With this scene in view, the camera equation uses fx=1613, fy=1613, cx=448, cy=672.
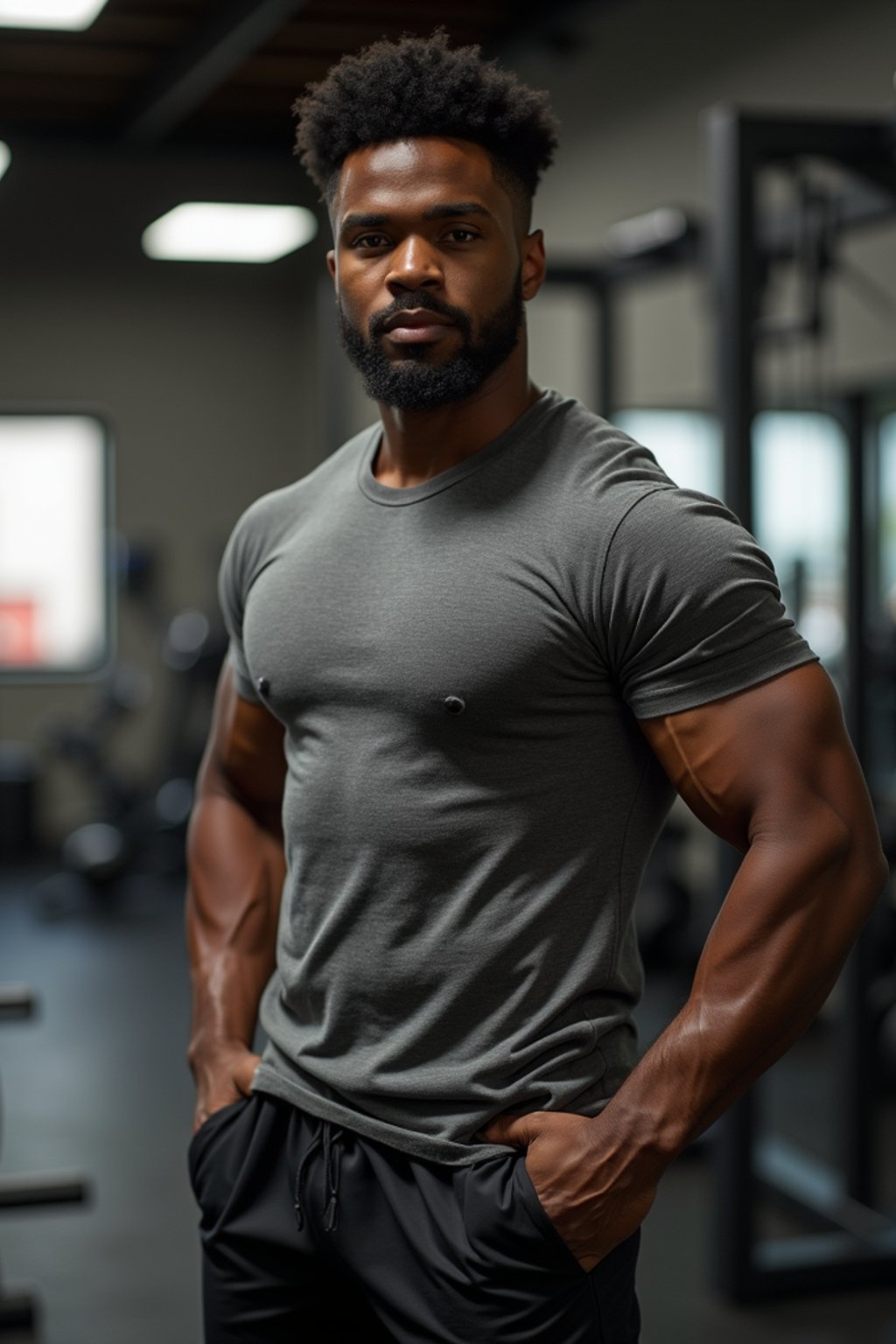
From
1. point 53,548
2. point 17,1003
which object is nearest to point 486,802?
point 17,1003

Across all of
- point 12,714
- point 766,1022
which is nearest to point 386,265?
point 766,1022

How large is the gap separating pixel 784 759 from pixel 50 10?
336 centimetres

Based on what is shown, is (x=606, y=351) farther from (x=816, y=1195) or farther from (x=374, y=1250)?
(x=374, y=1250)

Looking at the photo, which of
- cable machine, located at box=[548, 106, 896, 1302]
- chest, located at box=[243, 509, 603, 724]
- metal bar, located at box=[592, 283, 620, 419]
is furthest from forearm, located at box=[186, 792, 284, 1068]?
metal bar, located at box=[592, 283, 620, 419]

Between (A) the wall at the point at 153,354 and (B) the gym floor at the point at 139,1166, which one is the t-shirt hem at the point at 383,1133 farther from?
(A) the wall at the point at 153,354

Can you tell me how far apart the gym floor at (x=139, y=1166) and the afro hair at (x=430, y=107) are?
6.03 feet

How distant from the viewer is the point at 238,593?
1354 mm

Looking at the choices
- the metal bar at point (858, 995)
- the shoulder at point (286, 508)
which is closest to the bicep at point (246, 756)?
the shoulder at point (286, 508)

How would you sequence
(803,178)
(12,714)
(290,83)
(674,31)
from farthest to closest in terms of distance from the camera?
(12,714) < (290,83) < (674,31) < (803,178)

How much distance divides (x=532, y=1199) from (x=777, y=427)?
3.56m

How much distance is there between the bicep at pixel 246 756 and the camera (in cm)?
138

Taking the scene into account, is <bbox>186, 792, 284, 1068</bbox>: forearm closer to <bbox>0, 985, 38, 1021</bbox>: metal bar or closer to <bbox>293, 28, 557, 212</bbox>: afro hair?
<bbox>293, 28, 557, 212</bbox>: afro hair

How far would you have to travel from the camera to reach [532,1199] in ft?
3.49

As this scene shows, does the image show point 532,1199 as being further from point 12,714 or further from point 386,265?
point 12,714
